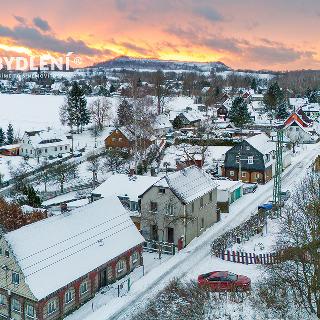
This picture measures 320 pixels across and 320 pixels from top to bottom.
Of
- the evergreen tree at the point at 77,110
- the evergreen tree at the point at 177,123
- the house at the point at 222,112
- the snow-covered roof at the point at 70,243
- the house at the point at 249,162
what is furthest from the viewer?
the house at the point at 222,112

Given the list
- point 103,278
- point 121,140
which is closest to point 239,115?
point 121,140

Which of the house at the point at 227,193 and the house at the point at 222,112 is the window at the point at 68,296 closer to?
the house at the point at 227,193

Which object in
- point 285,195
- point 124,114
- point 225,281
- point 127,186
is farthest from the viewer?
point 124,114

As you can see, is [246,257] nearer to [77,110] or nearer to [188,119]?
[77,110]

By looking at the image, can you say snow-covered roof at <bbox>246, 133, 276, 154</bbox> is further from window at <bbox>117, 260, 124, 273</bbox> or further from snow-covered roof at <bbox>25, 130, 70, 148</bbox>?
snow-covered roof at <bbox>25, 130, 70, 148</bbox>

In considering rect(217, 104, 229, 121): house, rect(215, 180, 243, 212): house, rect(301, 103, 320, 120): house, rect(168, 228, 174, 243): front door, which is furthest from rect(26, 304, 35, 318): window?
rect(301, 103, 320, 120): house

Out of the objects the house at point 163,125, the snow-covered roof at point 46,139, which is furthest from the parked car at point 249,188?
the snow-covered roof at point 46,139
